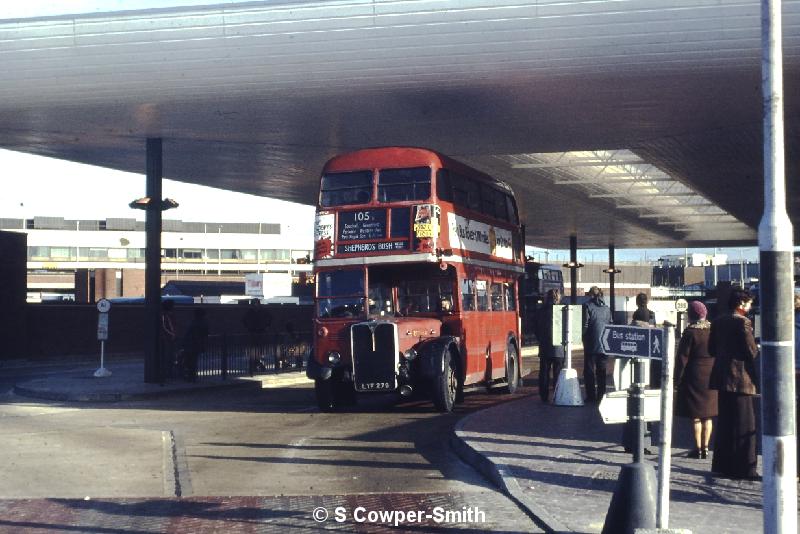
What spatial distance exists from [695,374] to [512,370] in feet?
39.2

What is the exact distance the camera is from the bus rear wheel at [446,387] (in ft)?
60.7

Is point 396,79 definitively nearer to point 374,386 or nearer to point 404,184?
point 404,184

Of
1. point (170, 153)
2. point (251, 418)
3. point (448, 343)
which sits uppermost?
point (170, 153)

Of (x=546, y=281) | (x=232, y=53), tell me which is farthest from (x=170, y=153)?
(x=546, y=281)

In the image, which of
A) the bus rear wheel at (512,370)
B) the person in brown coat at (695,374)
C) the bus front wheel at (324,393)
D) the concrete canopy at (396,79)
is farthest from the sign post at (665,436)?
the bus rear wheel at (512,370)

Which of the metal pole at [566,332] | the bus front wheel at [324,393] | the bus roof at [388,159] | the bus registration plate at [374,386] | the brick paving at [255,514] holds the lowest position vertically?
the brick paving at [255,514]

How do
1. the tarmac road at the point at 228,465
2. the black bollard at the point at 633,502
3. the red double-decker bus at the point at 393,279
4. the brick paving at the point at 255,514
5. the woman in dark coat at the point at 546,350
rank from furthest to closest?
the woman in dark coat at the point at 546,350 < the red double-decker bus at the point at 393,279 < the tarmac road at the point at 228,465 < the brick paving at the point at 255,514 < the black bollard at the point at 633,502

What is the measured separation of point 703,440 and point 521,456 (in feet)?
7.02

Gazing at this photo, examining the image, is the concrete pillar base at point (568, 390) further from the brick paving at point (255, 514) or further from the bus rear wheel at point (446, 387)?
the brick paving at point (255, 514)

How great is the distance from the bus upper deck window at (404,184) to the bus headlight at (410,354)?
Result: 271cm

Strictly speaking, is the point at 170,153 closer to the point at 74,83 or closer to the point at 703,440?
the point at 74,83

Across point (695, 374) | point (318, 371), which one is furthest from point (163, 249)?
point (695, 374)

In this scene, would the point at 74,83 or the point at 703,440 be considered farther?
the point at 74,83

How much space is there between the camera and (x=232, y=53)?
1944 cm
